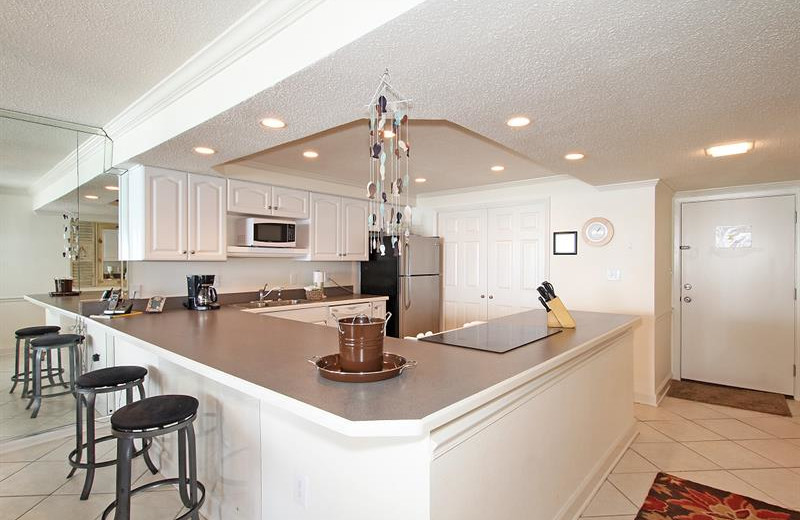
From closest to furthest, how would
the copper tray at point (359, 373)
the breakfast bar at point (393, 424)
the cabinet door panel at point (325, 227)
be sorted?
1. the breakfast bar at point (393, 424)
2. the copper tray at point (359, 373)
3. the cabinet door panel at point (325, 227)

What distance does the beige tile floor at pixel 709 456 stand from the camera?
92.2 inches

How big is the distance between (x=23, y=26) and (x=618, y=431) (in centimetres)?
389

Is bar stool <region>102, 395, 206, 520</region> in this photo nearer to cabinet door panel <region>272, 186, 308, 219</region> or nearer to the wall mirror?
the wall mirror

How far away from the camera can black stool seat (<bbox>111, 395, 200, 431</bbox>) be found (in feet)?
5.35

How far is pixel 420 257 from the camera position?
200 inches

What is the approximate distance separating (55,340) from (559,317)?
3.31 m

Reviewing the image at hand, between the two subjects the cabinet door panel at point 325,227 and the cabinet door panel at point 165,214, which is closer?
the cabinet door panel at point 165,214

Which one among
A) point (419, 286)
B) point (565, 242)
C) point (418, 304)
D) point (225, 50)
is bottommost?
point (418, 304)

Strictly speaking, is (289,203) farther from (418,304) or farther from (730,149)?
(730,149)

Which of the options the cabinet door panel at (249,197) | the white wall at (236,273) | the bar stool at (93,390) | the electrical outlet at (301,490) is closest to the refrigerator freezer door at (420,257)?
the white wall at (236,273)

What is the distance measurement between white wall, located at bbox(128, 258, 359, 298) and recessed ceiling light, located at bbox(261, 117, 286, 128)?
214 centimetres

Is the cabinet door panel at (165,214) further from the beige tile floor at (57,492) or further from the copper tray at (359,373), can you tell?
the copper tray at (359,373)

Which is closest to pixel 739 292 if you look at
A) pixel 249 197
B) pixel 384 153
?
pixel 384 153

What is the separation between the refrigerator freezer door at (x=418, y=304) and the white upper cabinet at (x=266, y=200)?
4.75ft
